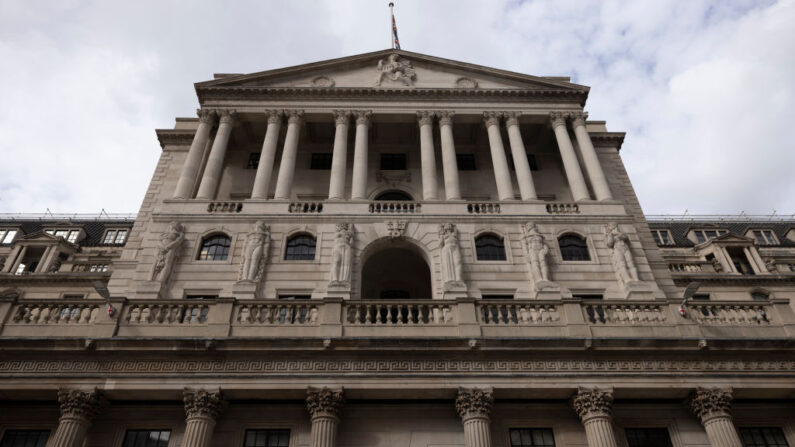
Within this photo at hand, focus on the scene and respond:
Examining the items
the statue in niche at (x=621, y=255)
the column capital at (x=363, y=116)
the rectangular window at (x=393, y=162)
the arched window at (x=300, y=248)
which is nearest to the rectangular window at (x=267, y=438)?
the arched window at (x=300, y=248)

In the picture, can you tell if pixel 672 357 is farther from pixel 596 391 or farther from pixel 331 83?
pixel 331 83

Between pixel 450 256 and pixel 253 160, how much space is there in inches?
619

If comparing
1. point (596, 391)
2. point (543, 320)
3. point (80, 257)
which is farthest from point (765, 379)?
point (80, 257)

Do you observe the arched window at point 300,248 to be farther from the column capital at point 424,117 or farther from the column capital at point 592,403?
the column capital at point 592,403

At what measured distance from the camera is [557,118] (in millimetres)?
31266

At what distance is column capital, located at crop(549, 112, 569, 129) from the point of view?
31062 millimetres

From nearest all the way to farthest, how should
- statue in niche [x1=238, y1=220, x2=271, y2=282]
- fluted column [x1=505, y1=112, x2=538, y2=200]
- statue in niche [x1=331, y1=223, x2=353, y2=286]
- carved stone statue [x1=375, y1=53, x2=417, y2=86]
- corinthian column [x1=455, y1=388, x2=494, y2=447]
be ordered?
1. corinthian column [x1=455, y1=388, x2=494, y2=447]
2. statue in niche [x1=331, y1=223, x2=353, y2=286]
3. statue in niche [x1=238, y1=220, x2=271, y2=282]
4. fluted column [x1=505, y1=112, x2=538, y2=200]
5. carved stone statue [x1=375, y1=53, x2=417, y2=86]

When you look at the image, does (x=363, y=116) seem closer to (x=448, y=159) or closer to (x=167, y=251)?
(x=448, y=159)

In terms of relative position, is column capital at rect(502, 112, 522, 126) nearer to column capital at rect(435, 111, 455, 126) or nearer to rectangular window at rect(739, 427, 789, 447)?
column capital at rect(435, 111, 455, 126)

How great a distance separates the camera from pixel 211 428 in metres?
16.6

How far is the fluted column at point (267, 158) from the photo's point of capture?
27.0 metres

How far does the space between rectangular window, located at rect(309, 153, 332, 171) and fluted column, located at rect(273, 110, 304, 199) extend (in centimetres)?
233

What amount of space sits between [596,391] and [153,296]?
1752 centimetres

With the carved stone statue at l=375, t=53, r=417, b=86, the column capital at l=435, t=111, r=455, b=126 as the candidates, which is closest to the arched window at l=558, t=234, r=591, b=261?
the column capital at l=435, t=111, r=455, b=126
